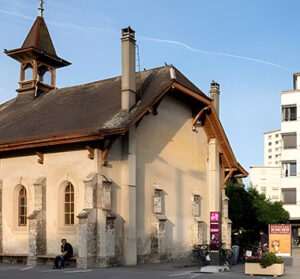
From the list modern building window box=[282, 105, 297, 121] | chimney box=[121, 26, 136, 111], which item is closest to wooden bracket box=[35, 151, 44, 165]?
chimney box=[121, 26, 136, 111]

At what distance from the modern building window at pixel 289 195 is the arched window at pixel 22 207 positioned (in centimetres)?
4253

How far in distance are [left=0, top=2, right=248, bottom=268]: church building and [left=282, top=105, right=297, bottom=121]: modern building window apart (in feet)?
115

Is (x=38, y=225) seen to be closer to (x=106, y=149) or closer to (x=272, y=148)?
(x=106, y=149)

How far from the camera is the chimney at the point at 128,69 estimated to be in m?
22.4

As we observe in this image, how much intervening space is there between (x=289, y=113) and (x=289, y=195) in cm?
919

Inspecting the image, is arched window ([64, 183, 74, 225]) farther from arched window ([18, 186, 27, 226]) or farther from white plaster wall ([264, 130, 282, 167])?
white plaster wall ([264, 130, 282, 167])

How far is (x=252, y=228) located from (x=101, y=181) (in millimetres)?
22831

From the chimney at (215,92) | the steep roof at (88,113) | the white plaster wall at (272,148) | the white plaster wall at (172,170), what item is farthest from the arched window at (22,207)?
the white plaster wall at (272,148)

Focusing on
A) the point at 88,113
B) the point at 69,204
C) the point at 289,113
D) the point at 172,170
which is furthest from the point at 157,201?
the point at 289,113

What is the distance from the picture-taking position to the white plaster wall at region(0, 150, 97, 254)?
22011 mm

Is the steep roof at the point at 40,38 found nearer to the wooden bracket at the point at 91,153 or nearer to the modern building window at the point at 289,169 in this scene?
the wooden bracket at the point at 91,153

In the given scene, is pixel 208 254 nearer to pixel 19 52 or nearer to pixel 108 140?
pixel 108 140

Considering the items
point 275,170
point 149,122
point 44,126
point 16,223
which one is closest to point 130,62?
point 149,122

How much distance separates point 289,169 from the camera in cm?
6175
